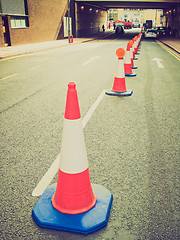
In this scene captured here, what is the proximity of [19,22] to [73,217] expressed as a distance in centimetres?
2378

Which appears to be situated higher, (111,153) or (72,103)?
(72,103)

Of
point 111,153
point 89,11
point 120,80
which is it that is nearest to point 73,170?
point 111,153

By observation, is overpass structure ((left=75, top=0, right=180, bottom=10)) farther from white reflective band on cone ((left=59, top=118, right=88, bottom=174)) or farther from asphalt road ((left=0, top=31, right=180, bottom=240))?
white reflective band on cone ((left=59, top=118, right=88, bottom=174))

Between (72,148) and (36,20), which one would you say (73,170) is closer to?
(72,148)

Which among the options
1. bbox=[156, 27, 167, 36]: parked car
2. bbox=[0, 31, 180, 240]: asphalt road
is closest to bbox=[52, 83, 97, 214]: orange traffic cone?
bbox=[0, 31, 180, 240]: asphalt road

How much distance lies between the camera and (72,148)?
86.1 inches

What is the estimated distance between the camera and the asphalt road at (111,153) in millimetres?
2180

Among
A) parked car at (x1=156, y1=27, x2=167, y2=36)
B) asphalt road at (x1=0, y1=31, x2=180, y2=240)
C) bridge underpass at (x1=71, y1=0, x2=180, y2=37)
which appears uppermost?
bridge underpass at (x1=71, y1=0, x2=180, y2=37)

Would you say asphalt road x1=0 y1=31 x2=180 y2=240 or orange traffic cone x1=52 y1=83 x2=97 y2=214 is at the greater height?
orange traffic cone x1=52 y1=83 x2=97 y2=214

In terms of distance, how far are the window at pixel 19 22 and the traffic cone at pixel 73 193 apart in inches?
872

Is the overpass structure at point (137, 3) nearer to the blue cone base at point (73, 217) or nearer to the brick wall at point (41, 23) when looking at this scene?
the brick wall at point (41, 23)

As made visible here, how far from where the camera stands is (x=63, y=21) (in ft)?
108

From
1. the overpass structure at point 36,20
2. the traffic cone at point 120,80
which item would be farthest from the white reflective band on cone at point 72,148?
the overpass structure at point 36,20

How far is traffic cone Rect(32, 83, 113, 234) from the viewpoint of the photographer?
2.12 metres
